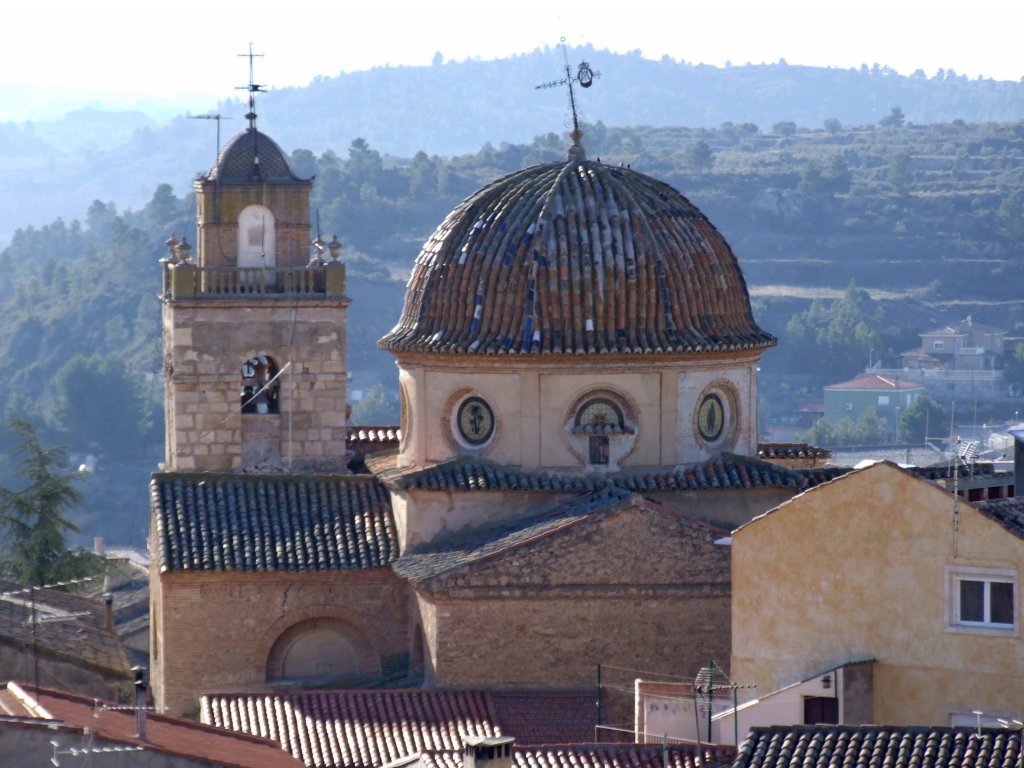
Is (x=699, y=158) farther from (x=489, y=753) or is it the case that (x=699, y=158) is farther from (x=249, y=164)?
(x=489, y=753)

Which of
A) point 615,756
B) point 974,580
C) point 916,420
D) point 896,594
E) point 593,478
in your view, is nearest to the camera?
point 615,756

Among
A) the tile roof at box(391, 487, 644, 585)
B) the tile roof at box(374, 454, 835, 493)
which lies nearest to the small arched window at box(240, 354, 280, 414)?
the tile roof at box(374, 454, 835, 493)

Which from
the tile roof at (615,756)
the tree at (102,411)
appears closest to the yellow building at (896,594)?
the tile roof at (615,756)

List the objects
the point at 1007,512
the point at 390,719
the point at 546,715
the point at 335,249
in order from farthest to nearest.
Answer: the point at 335,249
the point at 546,715
the point at 390,719
the point at 1007,512

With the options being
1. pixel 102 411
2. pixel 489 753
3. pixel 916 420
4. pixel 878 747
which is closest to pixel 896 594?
pixel 878 747

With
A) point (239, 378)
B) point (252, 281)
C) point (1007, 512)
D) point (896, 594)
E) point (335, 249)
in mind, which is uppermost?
point (335, 249)

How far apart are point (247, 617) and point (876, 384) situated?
7727 centimetres

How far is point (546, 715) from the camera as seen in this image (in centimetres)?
3009

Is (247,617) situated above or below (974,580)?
below

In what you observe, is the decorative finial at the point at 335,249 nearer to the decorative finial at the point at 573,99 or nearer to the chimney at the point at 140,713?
the decorative finial at the point at 573,99

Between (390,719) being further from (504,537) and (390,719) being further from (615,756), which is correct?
(615,756)

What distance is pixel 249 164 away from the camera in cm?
3938

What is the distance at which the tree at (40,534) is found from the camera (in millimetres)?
46625

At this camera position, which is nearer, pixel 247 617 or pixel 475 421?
pixel 247 617
